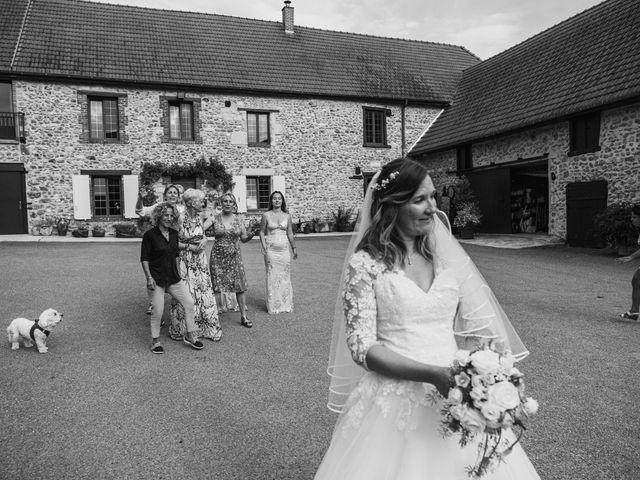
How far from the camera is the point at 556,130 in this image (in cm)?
1653

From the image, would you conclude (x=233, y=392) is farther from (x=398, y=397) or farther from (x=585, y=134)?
(x=585, y=134)

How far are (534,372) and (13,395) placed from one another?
4584 millimetres

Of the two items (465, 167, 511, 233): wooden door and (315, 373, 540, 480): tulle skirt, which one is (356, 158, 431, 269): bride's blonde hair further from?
(465, 167, 511, 233): wooden door

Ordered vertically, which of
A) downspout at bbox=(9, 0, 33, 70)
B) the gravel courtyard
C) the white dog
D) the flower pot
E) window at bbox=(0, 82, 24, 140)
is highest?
downspout at bbox=(9, 0, 33, 70)

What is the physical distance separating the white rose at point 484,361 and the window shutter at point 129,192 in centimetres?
2003

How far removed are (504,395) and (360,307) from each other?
23.4 inches

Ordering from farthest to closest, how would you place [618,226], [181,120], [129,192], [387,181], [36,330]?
[181,120]
[129,192]
[618,226]
[36,330]
[387,181]

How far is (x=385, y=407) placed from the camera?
194cm

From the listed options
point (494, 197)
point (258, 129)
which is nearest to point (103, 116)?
point (258, 129)

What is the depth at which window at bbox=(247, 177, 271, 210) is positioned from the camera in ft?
72.7

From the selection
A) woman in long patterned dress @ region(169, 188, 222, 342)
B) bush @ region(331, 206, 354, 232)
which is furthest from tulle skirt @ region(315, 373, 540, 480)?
bush @ region(331, 206, 354, 232)

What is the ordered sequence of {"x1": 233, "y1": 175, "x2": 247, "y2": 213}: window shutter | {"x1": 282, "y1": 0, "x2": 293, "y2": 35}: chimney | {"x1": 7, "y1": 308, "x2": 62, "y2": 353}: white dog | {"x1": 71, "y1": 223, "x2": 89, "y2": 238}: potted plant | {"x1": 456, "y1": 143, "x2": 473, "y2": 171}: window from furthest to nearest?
1. {"x1": 282, "y1": 0, "x2": 293, "y2": 35}: chimney
2. {"x1": 233, "y1": 175, "x2": 247, "y2": 213}: window shutter
3. {"x1": 456, "y1": 143, "x2": 473, "y2": 171}: window
4. {"x1": 71, "y1": 223, "x2": 89, "y2": 238}: potted plant
5. {"x1": 7, "y1": 308, "x2": 62, "y2": 353}: white dog

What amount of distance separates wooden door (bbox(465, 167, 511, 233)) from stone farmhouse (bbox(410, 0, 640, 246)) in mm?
39

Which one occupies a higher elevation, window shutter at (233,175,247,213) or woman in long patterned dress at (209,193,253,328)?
window shutter at (233,175,247,213)
